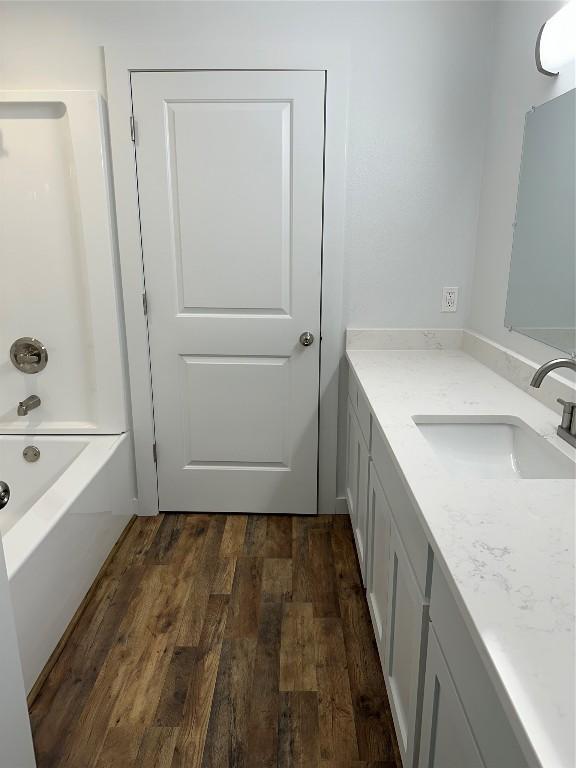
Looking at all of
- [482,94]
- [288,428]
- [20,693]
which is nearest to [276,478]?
[288,428]

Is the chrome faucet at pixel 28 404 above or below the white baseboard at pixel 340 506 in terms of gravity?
above

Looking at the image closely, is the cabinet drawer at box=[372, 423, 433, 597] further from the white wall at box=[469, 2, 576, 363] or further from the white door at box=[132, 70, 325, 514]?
the white door at box=[132, 70, 325, 514]

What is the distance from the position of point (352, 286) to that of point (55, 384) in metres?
1.43

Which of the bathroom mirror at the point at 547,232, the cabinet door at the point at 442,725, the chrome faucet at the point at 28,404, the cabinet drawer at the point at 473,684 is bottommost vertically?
the cabinet door at the point at 442,725

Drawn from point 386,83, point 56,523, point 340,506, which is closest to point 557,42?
point 386,83

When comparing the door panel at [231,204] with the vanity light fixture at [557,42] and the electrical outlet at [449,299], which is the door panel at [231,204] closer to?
the electrical outlet at [449,299]

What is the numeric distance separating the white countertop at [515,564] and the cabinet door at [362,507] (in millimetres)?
414

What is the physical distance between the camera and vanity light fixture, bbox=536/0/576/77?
1559 millimetres

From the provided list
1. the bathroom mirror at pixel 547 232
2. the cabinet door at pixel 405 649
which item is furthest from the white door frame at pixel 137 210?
the cabinet door at pixel 405 649

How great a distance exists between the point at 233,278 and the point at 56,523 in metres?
1.22

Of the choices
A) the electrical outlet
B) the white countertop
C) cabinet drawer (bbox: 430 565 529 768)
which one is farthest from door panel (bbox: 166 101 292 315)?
cabinet drawer (bbox: 430 565 529 768)

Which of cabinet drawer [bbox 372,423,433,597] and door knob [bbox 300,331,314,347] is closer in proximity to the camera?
cabinet drawer [bbox 372,423,433,597]

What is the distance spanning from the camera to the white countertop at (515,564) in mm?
644

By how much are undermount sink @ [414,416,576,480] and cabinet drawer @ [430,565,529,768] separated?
524mm
